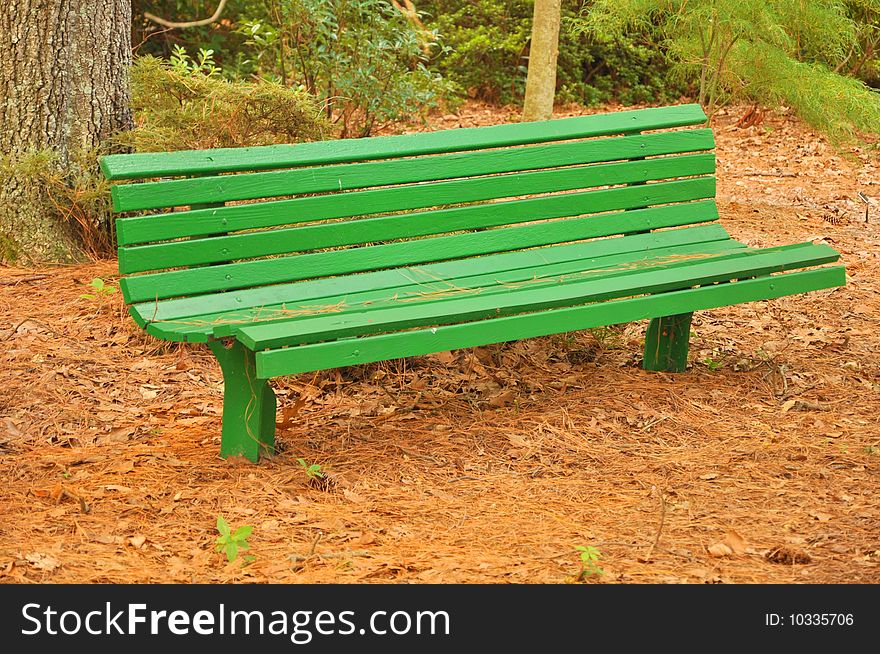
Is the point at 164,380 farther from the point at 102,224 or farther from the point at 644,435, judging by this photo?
the point at 644,435

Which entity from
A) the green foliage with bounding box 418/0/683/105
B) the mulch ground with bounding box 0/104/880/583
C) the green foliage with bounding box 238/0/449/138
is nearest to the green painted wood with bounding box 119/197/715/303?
the mulch ground with bounding box 0/104/880/583

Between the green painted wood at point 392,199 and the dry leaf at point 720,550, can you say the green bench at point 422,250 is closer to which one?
the green painted wood at point 392,199

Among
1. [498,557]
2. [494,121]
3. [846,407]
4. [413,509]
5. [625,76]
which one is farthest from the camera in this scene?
[625,76]

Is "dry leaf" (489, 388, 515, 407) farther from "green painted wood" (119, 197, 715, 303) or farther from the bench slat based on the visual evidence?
the bench slat

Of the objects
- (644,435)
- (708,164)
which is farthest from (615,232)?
(644,435)

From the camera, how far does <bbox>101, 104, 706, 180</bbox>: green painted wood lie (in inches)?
147

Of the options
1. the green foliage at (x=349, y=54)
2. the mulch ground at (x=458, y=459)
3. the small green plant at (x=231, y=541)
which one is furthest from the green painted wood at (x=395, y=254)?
the green foliage at (x=349, y=54)

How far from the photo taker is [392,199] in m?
4.23

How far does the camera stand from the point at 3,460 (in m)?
3.68

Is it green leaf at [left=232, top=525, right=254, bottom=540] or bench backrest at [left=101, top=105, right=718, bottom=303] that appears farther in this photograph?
bench backrest at [left=101, top=105, right=718, bottom=303]

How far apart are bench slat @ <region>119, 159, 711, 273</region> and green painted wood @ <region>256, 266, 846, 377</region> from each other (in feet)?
2.15

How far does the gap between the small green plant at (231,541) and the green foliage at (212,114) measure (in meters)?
2.41

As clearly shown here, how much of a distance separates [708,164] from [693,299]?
3.48 ft

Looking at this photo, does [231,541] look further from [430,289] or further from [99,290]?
[99,290]
